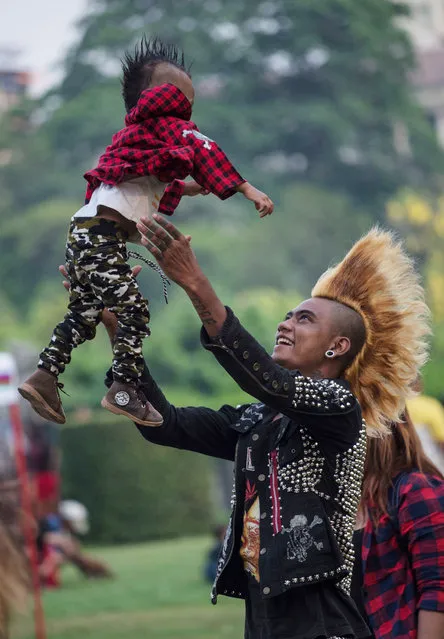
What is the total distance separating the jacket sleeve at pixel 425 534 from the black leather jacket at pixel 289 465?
0.49m

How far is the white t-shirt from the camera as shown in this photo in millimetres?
3779

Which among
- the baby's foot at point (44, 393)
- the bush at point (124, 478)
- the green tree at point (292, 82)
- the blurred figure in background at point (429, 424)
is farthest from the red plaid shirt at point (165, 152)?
the green tree at point (292, 82)

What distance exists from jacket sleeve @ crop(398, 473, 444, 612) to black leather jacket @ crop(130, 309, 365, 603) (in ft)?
1.59

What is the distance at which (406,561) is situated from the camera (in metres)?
4.65

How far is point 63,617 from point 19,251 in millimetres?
38526

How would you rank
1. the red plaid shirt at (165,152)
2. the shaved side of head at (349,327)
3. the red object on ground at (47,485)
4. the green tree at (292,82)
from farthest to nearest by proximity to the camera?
1. the green tree at (292,82)
2. the red object on ground at (47,485)
3. the shaved side of head at (349,327)
4. the red plaid shirt at (165,152)

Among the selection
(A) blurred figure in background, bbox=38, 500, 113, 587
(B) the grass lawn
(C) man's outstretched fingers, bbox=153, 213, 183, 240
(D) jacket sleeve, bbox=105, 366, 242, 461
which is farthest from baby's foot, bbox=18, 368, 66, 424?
(A) blurred figure in background, bbox=38, 500, 113, 587

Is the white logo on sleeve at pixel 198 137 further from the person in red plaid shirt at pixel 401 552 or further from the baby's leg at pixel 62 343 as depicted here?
the person in red plaid shirt at pixel 401 552

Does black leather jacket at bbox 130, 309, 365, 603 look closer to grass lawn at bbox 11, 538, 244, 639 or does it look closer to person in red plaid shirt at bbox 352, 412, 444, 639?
person in red plaid shirt at bbox 352, 412, 444, 639

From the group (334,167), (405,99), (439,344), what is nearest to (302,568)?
(439,344)

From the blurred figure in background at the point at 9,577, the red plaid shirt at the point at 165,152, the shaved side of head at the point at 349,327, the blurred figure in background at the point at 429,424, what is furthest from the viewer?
the blurred figure in background at the point at 9,577

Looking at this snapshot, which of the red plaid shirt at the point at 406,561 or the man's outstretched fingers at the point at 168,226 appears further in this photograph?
the red plaid shirt at the point at 406,561

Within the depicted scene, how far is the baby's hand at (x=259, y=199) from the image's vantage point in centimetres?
376

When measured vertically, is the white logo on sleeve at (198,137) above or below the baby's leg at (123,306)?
above
